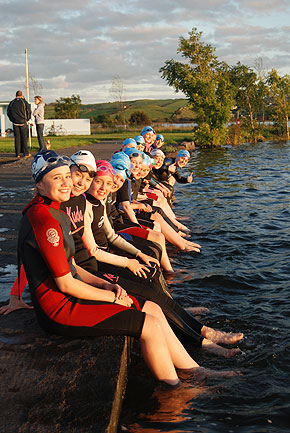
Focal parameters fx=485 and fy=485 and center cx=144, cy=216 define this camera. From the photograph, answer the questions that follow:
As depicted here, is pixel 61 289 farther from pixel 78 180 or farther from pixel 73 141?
pixel 73 141

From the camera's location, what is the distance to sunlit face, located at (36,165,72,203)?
3709mm

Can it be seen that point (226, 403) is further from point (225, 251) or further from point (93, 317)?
point (225, 251)

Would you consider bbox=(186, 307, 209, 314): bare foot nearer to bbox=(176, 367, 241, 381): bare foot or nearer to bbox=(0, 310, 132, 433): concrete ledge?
bbox=(176, 367, 241, 381): bare foot

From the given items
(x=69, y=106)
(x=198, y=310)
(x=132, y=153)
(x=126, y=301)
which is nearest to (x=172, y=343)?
(x=126, y=301)

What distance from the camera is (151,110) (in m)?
125

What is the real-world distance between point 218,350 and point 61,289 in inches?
75.6

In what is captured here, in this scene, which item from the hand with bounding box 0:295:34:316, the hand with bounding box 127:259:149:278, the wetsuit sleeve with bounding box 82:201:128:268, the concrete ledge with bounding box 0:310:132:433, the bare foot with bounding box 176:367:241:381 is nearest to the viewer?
the concrete ledge with bounding box 0:310:132:433

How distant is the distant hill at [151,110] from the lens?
10169 cm

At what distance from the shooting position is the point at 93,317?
3674 mm

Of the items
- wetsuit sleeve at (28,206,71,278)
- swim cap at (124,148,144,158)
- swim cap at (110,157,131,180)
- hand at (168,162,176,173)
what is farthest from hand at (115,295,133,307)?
hand at (168,162,176,173)

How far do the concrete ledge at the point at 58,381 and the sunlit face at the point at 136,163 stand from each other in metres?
4.23

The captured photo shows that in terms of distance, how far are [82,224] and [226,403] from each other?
2.15m

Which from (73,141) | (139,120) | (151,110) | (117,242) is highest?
(151,110)

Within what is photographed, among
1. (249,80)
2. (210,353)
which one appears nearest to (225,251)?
(210,353)
